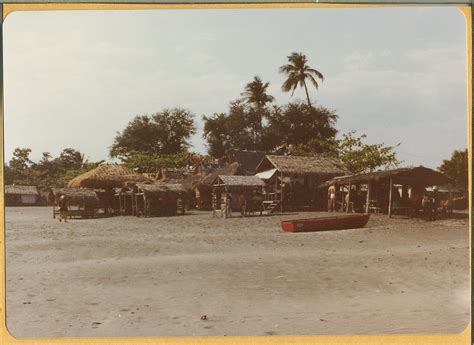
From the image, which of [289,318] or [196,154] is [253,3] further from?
[289,318]

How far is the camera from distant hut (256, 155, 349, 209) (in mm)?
3628

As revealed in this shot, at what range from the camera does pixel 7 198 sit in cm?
296

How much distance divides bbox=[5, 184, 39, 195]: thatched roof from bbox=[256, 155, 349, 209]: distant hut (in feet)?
5.31

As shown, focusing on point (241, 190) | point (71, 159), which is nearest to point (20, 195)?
point (71, 159)

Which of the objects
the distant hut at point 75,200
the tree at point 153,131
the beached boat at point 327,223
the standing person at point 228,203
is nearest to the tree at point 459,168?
the beached boat at point 327,223

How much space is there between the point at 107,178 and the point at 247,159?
3.53 feet

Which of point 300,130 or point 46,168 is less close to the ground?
point 300,130

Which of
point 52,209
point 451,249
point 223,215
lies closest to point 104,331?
point 52,209

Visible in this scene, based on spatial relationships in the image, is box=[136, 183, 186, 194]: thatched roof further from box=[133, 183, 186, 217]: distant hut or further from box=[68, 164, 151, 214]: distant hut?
box=[68, 164, 151, 214]: distant hut

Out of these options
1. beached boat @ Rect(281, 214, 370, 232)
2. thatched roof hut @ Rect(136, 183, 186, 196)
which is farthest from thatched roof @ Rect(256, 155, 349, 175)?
thatched roof hut @ Rect(136, 183, 186, 196)

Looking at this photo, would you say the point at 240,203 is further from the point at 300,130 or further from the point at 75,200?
the point at 75,200

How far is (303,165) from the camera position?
147 inches

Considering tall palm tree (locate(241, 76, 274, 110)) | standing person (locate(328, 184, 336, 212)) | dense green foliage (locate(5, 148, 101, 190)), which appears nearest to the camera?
dense green foliage (locate(5, 148, 101, 190))

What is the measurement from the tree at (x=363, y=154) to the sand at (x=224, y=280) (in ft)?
1.95
